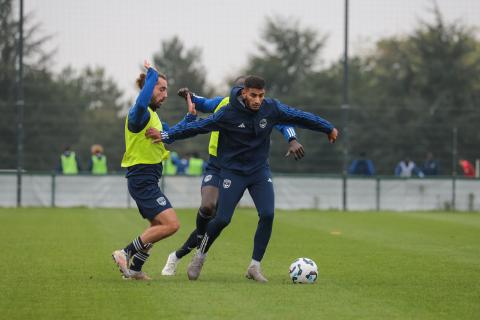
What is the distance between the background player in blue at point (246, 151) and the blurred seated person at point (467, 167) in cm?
2067

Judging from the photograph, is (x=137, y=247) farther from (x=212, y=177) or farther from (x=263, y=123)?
(x=263, y=123)

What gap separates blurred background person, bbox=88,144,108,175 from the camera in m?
30.1

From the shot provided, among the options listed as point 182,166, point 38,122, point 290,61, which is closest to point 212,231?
point 38,122

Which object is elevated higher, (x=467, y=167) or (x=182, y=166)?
(x=467, y=167)

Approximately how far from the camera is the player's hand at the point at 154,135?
984 cm

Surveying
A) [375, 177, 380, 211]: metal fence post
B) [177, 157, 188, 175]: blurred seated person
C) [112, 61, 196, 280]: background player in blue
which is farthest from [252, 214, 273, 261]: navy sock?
[177, 157, 188, 175]: blurred seated person

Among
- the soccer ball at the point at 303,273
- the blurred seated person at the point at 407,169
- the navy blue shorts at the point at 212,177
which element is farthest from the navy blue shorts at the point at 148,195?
the blurred seated person at the point at 407,169

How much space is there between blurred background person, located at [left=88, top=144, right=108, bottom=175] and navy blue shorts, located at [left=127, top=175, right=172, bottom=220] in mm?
19971

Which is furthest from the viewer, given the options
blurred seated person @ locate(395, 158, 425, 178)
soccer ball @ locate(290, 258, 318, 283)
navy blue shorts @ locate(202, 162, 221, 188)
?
blurred seated person @ locate(395, 158, 425, 178)

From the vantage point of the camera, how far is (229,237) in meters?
16.8

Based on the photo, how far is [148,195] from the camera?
10.1 meters

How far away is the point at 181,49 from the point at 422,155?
5857 centimetres

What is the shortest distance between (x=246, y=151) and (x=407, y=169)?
850 inches

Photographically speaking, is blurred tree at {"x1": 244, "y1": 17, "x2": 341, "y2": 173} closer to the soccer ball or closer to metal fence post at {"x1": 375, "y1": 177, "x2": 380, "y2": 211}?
metal fence post at {"x1": 375, "y1": 177, "x2": 380, "y2": 211}
